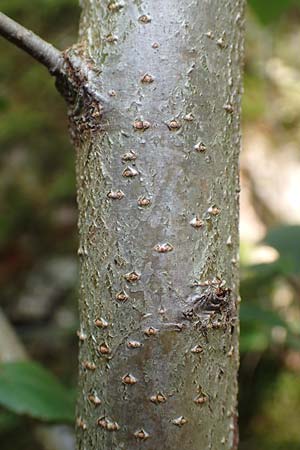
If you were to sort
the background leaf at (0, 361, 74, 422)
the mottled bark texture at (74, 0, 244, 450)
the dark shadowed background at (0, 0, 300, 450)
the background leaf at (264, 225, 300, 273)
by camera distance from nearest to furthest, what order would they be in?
the mottled bark texture at (74, 0, 244, 450) < the background leaf at (0, 361, 74, 422) < the background leaf at (264, 225, 300, 273) < the dark shadowed background at (0, 0, 300, 450)

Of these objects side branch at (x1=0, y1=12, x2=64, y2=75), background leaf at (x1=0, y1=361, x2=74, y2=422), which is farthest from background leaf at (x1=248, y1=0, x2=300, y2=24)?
background leaf at (x1=0, y1=361, x2=74, y2=422)

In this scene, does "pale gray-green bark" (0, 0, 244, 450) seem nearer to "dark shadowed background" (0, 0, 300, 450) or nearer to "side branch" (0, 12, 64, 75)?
"side branch" (0, 12, 64, 75)

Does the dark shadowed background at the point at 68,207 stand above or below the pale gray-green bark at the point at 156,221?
above

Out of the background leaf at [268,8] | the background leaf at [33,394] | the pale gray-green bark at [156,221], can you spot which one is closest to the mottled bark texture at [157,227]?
the pale gray-green bark at [156,221]

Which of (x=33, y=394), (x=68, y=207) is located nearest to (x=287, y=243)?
(x=33, y=394)

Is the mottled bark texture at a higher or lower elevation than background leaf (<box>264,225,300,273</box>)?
lower

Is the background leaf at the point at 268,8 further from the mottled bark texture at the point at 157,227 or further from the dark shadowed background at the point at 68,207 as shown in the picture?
the dark shadowed background at the point at 68,207

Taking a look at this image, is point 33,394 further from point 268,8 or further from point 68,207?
point 68,207
